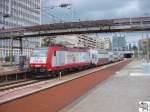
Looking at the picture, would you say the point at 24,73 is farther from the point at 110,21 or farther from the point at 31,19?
the point at 31,19

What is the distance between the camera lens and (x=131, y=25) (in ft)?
195

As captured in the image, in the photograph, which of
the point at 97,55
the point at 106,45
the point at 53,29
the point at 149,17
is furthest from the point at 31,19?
the point at 106,45

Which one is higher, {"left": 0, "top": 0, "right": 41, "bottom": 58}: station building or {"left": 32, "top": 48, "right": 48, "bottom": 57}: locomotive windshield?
{"left": 0, "top": 0, "right": 41, "bottom": 58}: station building

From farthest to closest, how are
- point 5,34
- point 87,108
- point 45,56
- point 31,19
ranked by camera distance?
point 31,19, point 5,34, point 45,56, point 87,108

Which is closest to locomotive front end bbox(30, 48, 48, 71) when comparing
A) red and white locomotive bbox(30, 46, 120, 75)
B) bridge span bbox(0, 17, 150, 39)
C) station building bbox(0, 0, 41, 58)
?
red and white locomotive bbox(30, 46, 120, 75)

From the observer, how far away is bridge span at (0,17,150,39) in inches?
2316

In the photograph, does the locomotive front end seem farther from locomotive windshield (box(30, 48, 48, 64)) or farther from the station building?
the station building

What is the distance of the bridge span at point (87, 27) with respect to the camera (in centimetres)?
5882

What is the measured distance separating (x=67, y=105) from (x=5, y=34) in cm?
6396

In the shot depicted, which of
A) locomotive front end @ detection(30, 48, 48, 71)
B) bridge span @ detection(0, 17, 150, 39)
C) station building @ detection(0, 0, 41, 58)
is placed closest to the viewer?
locomotive front end @ detection(30, 48, 48, 71)

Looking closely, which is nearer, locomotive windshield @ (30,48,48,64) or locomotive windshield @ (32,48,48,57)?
locomotive windshield @ (30,48,48,64)

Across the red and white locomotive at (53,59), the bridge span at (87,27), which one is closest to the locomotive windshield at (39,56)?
the red and white locomotive at (53,59)

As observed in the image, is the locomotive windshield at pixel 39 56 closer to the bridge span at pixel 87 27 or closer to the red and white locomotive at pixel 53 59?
the red and white locomotive at pixel 53 59

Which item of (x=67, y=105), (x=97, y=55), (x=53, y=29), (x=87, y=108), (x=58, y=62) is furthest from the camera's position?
(x=53, y=29)
